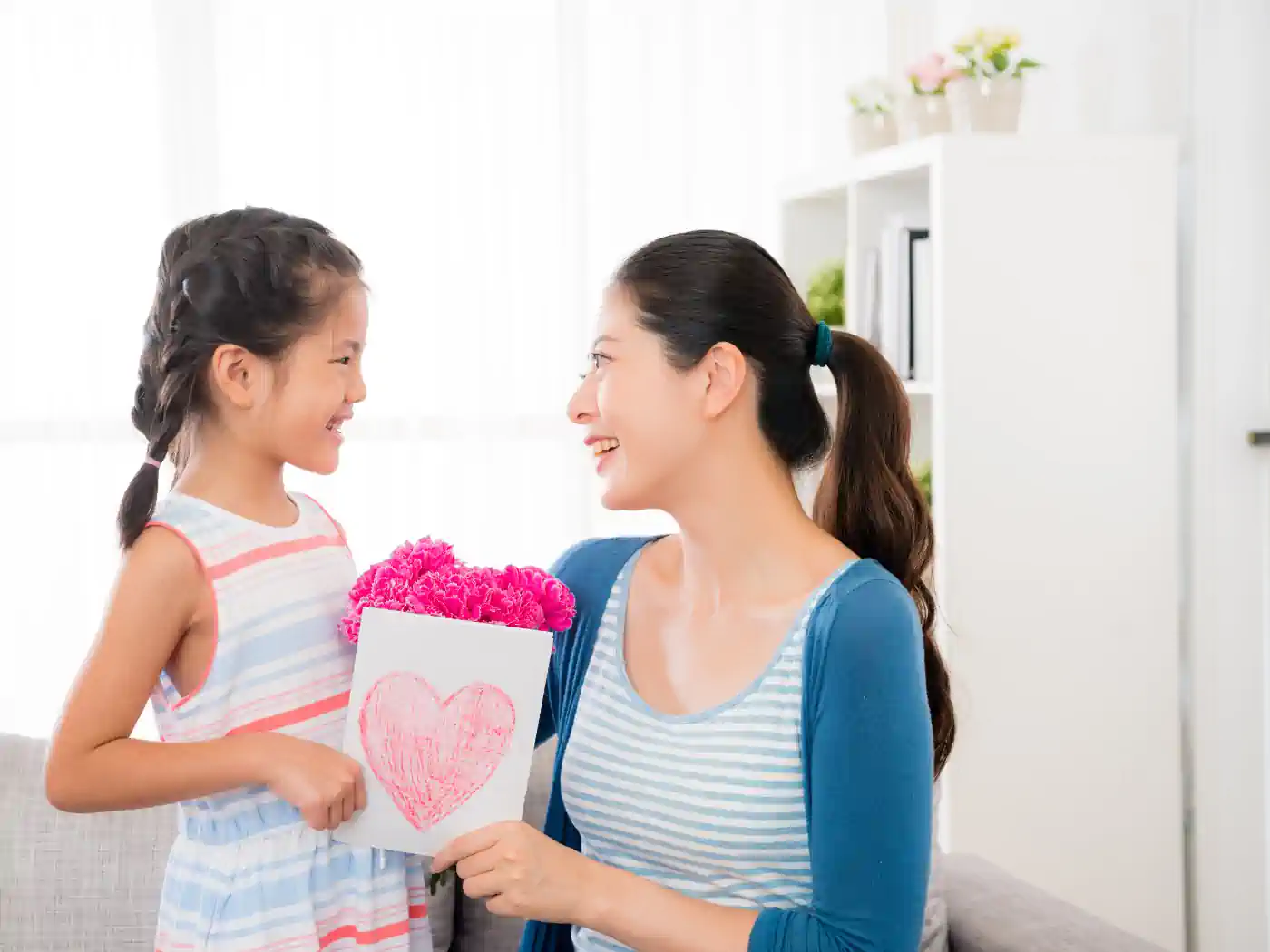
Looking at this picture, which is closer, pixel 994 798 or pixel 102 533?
pixel 994 798

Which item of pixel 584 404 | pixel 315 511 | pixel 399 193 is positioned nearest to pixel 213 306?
pixel 315 511

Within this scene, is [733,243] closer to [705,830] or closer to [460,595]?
[460,595]

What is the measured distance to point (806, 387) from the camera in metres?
1.48

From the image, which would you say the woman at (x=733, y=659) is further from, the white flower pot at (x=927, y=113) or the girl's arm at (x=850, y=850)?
the white flower pot at (x=927, y=113)

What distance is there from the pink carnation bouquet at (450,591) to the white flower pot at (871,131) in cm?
218

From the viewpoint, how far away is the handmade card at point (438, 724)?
1.21 m

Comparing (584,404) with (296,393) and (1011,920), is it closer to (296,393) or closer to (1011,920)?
(296,393)

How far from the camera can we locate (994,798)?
2.72 metres

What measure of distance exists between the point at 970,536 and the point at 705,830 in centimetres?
150

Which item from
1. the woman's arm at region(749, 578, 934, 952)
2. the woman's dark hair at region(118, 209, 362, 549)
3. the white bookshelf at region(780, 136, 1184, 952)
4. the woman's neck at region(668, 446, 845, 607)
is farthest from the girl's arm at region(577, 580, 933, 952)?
the white bookshelf at region(780, 136, 1184, 952)

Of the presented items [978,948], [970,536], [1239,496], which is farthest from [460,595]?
[1239,496]

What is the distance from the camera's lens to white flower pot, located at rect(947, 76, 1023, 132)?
2836 millimetres

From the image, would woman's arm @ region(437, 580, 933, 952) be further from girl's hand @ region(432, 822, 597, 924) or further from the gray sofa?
the gray sofa

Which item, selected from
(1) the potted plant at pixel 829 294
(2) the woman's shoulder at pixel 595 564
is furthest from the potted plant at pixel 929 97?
(2) the woman's shoulder at pixel 595 564
